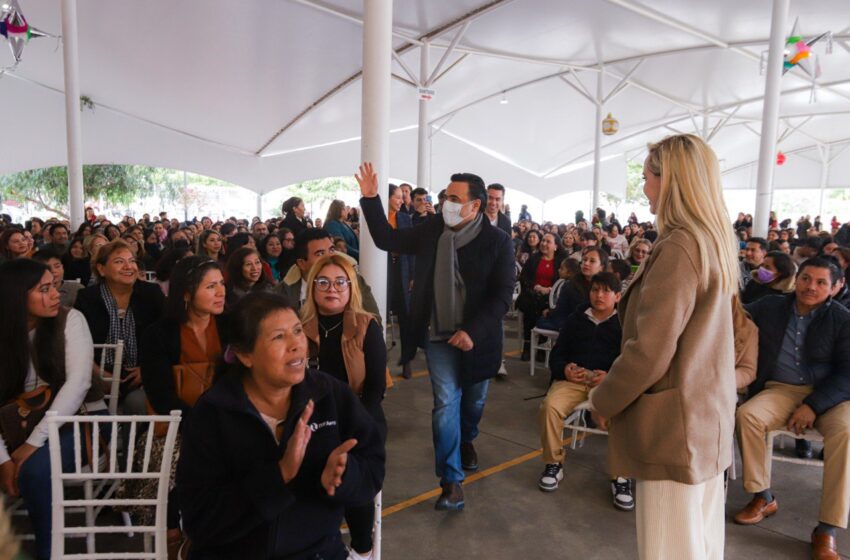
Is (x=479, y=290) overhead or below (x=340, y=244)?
below

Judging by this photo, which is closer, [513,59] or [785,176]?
[513,59]

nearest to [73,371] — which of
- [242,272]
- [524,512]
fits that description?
[242,272]

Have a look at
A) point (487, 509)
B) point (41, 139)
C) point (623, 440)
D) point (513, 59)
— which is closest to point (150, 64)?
point (41, 139)

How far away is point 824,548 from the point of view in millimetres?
2967

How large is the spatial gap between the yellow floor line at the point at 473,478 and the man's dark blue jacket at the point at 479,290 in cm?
80

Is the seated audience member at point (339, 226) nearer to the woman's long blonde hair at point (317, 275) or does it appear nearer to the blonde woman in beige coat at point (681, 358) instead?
the woman's long blonde hair at point (317, 275)

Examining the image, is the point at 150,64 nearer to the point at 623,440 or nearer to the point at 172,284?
the point at 172,284

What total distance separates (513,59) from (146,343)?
44.0ft

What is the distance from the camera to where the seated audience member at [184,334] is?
2.93 m

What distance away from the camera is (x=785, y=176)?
32.1 m

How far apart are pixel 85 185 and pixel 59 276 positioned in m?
19.0

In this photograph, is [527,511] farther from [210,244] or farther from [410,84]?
[410,84]

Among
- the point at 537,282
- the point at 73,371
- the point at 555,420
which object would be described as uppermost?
the point at 537,282

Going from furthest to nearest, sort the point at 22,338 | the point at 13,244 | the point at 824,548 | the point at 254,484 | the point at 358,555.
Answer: the point at 13,244 < the point at 824,548 < the point at 22,338 < the point at 358,555 < the point at 254,484
